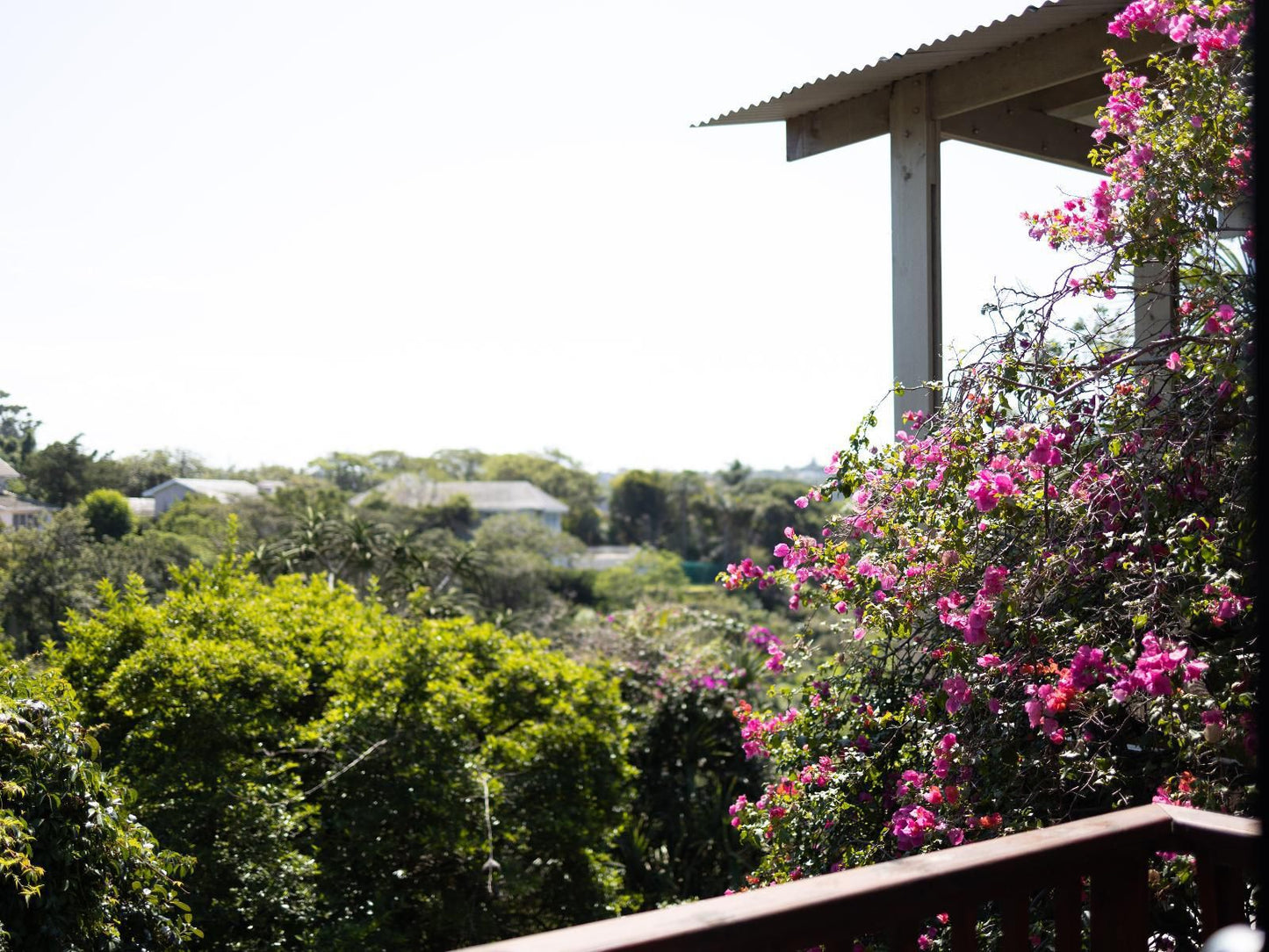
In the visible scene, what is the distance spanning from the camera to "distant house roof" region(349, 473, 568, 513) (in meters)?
44.3

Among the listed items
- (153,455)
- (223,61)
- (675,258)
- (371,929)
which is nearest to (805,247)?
(675,258)

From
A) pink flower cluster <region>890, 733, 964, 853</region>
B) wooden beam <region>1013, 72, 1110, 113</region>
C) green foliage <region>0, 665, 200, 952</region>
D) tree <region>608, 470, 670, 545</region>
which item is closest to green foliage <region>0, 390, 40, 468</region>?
green foliage <region>0, 665, 200, 952</region>

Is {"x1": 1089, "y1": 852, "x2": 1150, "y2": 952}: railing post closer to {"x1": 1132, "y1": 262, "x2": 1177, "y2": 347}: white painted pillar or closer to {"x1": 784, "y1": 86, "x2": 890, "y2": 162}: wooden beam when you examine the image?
{"x1": 1132, "y1": 262, "x2": 1177, "y2": 347}: white painted pillar

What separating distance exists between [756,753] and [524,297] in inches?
2037

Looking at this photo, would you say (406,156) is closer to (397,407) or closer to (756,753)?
(397,407)

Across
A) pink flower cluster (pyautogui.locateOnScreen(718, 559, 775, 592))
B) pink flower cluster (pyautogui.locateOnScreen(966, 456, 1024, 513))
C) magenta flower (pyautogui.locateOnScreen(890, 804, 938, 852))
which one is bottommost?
magenta flower (pyautogui.locateOnScreen(890, 804, 938, 852))

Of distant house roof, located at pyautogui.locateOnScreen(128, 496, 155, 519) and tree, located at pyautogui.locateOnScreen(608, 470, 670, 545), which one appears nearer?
distant house roof, located at pyautogui.locateOnScreen(128, 496, 155, 519)

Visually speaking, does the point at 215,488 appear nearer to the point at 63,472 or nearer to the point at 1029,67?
the point at 63,472

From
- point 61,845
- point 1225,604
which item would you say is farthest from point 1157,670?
point 61,845

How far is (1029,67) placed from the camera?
135 inches

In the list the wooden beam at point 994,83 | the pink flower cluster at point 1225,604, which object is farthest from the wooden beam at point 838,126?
the pink flower cluster at point 1225,604

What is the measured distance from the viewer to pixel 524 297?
177ft

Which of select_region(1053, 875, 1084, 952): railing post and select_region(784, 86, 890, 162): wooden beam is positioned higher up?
select_region(784, 86, 890, 162): wooden beam

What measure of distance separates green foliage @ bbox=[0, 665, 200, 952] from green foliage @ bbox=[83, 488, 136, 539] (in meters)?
23.0
